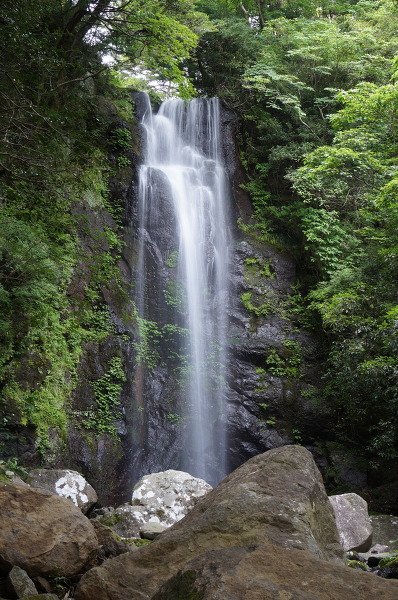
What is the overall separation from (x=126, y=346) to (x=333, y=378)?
5.52m

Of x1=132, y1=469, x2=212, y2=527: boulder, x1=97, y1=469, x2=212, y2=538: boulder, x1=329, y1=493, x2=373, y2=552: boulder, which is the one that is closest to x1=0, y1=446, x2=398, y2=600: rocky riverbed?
x1=97, y1=469, x2=212, y2=538: boulder

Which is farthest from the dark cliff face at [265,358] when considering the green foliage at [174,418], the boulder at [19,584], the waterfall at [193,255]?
the boulder at [19,584]

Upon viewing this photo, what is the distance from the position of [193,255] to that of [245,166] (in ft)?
15.4

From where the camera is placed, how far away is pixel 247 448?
11.7m

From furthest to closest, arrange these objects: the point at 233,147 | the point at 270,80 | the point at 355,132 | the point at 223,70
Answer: the point at 223,70 < the point at 233,147 < the point at 270,80 < the point at 355,132

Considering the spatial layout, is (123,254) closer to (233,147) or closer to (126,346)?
(126,346)

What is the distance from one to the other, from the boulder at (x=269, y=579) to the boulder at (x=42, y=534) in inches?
80.8

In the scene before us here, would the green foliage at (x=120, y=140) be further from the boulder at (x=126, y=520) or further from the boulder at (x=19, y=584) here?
the boulder at (x=19, y=584)

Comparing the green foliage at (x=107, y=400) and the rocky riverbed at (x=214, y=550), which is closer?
the rocky riverbed at (x=214, y=550)

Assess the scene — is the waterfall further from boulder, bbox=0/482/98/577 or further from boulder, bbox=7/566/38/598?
boulder, bbox=7/566/38/598

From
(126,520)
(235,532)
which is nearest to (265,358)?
(126,520)

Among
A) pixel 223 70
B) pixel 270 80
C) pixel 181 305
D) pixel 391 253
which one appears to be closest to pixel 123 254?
pixel 181 305

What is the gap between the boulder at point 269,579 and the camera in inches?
80.0

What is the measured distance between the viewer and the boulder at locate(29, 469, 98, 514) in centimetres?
670
